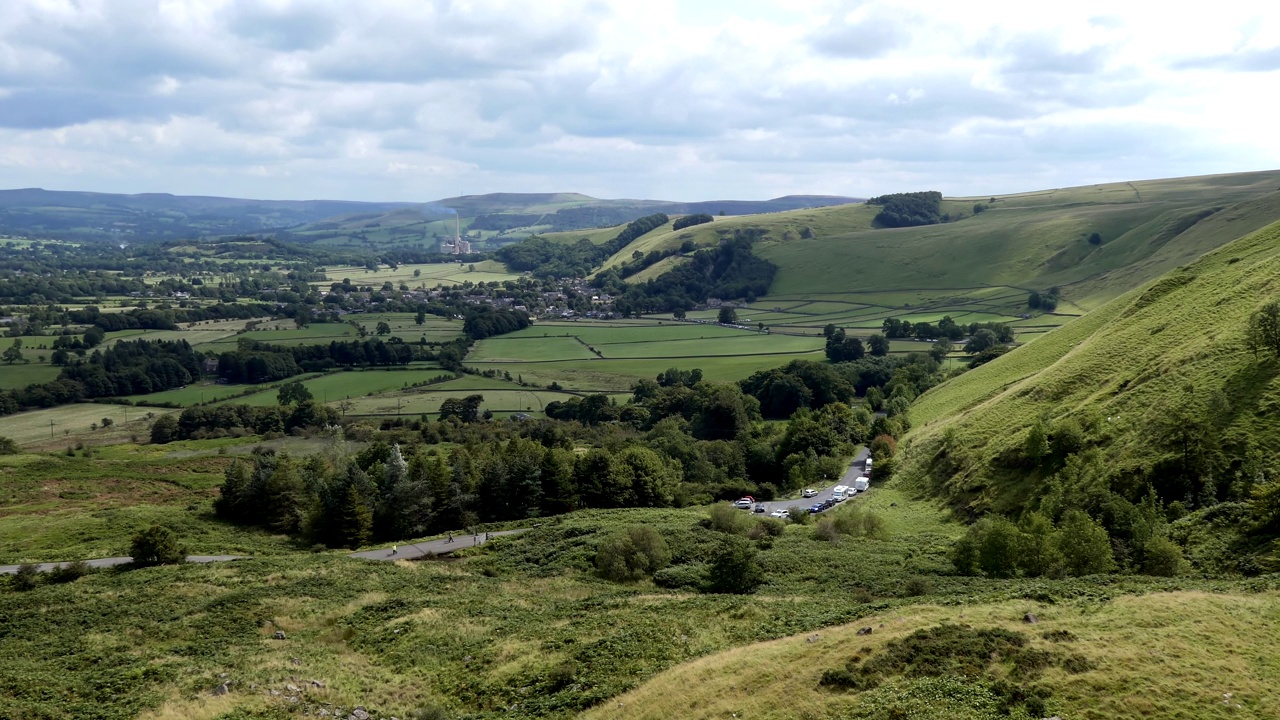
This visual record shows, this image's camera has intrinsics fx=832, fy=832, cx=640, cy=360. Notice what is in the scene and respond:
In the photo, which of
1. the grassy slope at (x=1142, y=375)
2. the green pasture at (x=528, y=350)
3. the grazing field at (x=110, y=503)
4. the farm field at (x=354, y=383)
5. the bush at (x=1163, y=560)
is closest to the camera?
Answer: the bush at (x=1163, y=560)

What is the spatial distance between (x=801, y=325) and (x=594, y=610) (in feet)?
530

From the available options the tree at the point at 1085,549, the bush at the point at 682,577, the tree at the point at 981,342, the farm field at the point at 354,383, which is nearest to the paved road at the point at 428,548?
the bush at the point at 682,577

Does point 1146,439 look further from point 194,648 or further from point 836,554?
point 194,648

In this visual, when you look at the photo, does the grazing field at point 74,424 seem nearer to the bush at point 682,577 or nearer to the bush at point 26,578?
the bush at point 26,578

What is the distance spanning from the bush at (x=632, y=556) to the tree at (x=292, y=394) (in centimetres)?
9397

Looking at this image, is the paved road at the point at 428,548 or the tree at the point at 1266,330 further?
the paved road at the point at 428,548

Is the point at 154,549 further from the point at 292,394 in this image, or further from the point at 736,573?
the point at 292,394

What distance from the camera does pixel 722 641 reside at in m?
33.0

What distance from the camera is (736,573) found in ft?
147

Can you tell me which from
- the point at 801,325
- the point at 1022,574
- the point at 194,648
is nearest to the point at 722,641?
the point at 1022,574

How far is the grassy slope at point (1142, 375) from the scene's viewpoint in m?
52.7

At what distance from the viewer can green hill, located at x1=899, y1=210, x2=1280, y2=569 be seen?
1854 inches

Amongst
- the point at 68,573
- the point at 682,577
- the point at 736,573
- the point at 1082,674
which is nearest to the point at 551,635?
the point at 736,573

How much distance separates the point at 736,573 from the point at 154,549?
36441mm
